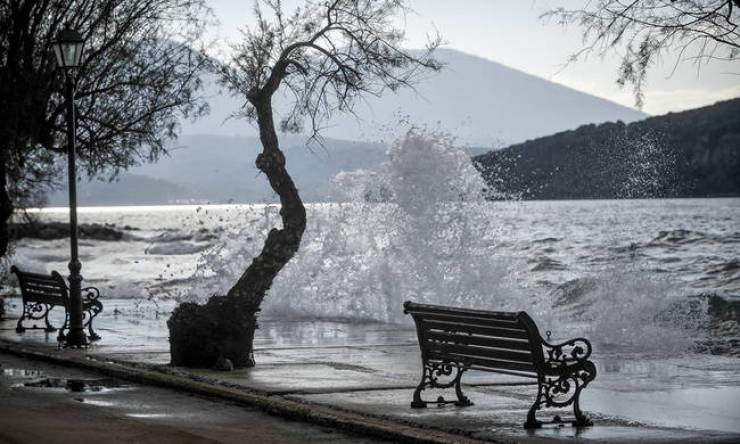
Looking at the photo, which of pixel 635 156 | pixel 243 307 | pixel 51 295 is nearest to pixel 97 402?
pixel 243 307

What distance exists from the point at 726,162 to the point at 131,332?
114736 mm

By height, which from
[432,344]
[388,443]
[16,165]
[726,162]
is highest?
[726,162]

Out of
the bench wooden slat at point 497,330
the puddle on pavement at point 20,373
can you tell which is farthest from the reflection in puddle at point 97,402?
the bench wooden slat at point 497,330

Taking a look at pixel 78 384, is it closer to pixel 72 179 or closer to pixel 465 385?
pixel 465 385

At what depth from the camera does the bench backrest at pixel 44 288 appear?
695 inches

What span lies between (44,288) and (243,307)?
20.7 feet

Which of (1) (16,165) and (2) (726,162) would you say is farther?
(2) (726,162)

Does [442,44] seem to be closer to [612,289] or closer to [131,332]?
[131,332]

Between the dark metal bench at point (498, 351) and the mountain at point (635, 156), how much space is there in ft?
334

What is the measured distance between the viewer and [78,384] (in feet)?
40.6

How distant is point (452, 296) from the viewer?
27094 millimetres

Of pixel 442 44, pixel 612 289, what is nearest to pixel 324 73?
pixel 442 44

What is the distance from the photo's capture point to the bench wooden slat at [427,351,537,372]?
31.2 ft

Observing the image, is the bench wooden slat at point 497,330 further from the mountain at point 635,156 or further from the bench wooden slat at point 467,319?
the mountain at point 635,156
